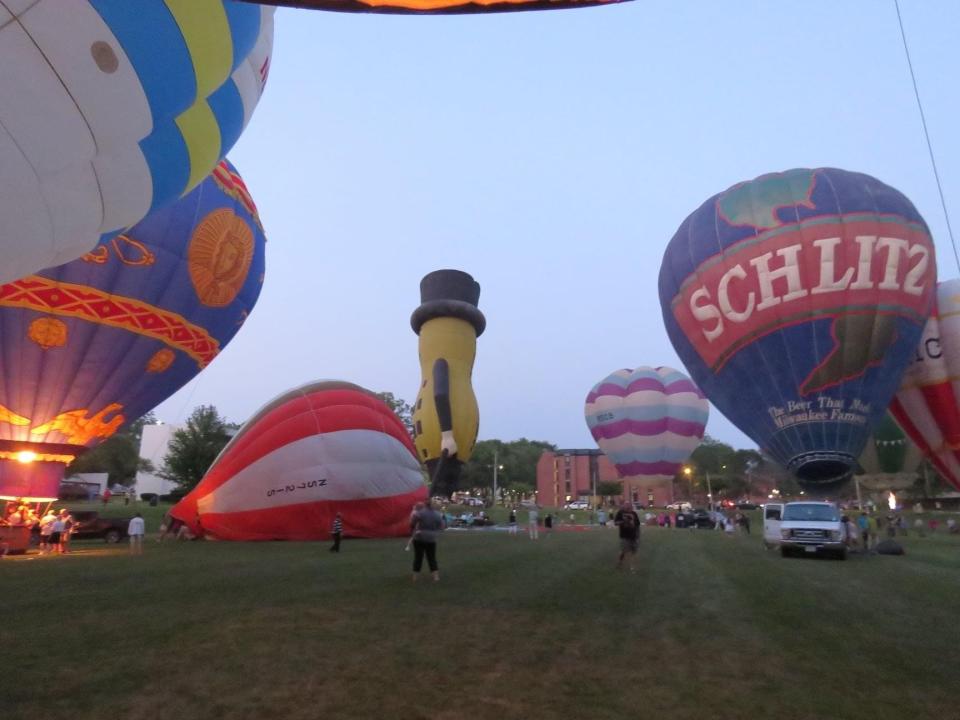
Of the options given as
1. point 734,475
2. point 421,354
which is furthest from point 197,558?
point 734,475

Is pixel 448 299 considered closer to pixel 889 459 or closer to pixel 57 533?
pixel 57 533

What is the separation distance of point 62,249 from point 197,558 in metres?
9.32

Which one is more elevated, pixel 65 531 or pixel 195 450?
pixel 195 450

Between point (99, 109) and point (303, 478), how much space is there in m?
14.6

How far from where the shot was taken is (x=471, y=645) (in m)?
6.23

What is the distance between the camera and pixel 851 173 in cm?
2448

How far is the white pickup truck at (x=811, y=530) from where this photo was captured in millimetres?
16891

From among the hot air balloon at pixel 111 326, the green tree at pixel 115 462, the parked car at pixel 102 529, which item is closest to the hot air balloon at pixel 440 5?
the hot air balloon at pixel 111 326

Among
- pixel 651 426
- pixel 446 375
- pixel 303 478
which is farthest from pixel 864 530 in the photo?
pixel 651 426

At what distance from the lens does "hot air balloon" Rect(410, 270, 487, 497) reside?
3184 cm

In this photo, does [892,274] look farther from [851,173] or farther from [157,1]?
[157,1]

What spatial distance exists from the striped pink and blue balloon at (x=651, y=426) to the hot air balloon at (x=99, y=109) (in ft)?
134

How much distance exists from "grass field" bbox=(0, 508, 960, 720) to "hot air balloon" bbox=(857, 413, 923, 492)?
2484 centimetres

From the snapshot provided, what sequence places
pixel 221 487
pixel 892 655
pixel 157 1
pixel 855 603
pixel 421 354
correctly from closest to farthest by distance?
1. pixel 892 655
2. pixel 157 1
3. pixel 855 603
4. pixel 221 487
5. pixel 421 354
